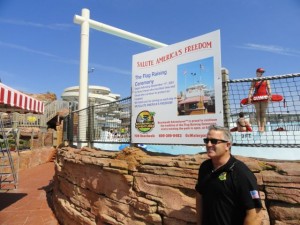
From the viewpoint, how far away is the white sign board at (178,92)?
3.99 metres

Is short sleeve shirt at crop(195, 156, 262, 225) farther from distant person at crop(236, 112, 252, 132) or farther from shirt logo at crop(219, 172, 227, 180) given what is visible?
distant person at crop(236, 112, 252, 132)

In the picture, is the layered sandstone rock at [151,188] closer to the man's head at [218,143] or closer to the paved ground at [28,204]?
the man's head at [218,143]

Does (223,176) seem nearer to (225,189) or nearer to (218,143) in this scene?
(225,189)

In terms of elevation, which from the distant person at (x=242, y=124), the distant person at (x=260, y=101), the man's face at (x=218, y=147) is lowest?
the man's face at (x=218, y=147)

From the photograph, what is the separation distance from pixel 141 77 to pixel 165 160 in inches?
66.2

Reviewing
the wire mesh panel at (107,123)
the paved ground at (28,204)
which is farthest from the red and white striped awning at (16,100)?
the paved ground at (28,204)

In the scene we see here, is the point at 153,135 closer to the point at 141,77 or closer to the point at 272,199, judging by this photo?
the point at 141,77

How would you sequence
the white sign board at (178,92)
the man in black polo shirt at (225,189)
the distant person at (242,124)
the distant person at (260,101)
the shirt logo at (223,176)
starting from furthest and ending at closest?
the distant person at (260,101) < the distant person at (242,124) < the white sign board at (178,92) < the shirt logo at (223,176) < the man in black polo shirt at (225,189)

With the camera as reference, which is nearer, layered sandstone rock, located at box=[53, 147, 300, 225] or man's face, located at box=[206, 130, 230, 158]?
man's face, located at box=[206, 130, 230, 158]

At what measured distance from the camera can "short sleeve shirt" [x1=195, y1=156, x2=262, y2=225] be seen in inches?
87.4

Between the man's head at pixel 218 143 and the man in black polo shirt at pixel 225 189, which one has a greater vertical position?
the man's head at pixel 218 143

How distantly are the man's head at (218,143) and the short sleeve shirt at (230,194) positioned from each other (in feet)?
0.37

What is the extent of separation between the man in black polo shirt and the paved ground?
5.82m

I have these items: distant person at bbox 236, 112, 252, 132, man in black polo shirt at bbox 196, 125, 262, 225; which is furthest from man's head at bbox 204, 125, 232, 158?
distant person at bbox 236, 112, 252, 132
